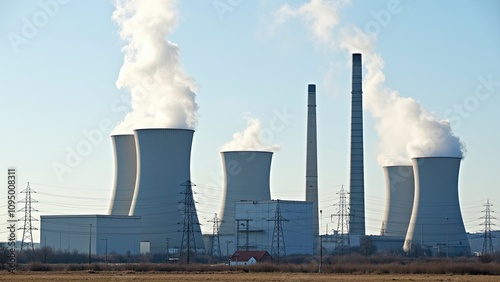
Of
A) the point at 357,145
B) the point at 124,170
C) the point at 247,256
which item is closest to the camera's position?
the point at 247,256

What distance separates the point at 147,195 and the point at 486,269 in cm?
1672

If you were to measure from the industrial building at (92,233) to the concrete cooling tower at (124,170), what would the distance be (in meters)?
1.49

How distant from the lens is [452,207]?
4347 centimetres

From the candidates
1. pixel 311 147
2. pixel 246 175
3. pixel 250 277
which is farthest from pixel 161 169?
pixel 250 277

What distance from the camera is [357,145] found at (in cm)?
4859

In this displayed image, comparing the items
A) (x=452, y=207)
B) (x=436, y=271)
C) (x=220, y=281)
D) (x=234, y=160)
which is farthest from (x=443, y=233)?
(x=220, y=281)

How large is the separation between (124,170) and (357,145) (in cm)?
1145

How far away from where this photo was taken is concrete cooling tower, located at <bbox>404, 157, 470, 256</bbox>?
140ft

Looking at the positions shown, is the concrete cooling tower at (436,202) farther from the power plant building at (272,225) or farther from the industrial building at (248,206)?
the power plant building at (272,225)

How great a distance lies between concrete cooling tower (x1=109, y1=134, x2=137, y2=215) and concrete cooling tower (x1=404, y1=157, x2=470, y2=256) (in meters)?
12.5

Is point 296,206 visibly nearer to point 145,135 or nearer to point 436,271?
point 145,135

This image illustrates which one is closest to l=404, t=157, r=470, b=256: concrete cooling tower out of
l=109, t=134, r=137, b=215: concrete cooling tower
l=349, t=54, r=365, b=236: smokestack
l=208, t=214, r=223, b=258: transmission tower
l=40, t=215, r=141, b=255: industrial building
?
A: l=349, t=54, r=365, b=236: smokestack

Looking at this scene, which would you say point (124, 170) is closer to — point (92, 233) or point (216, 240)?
point (92, 233)

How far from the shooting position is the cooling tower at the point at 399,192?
165 feet
